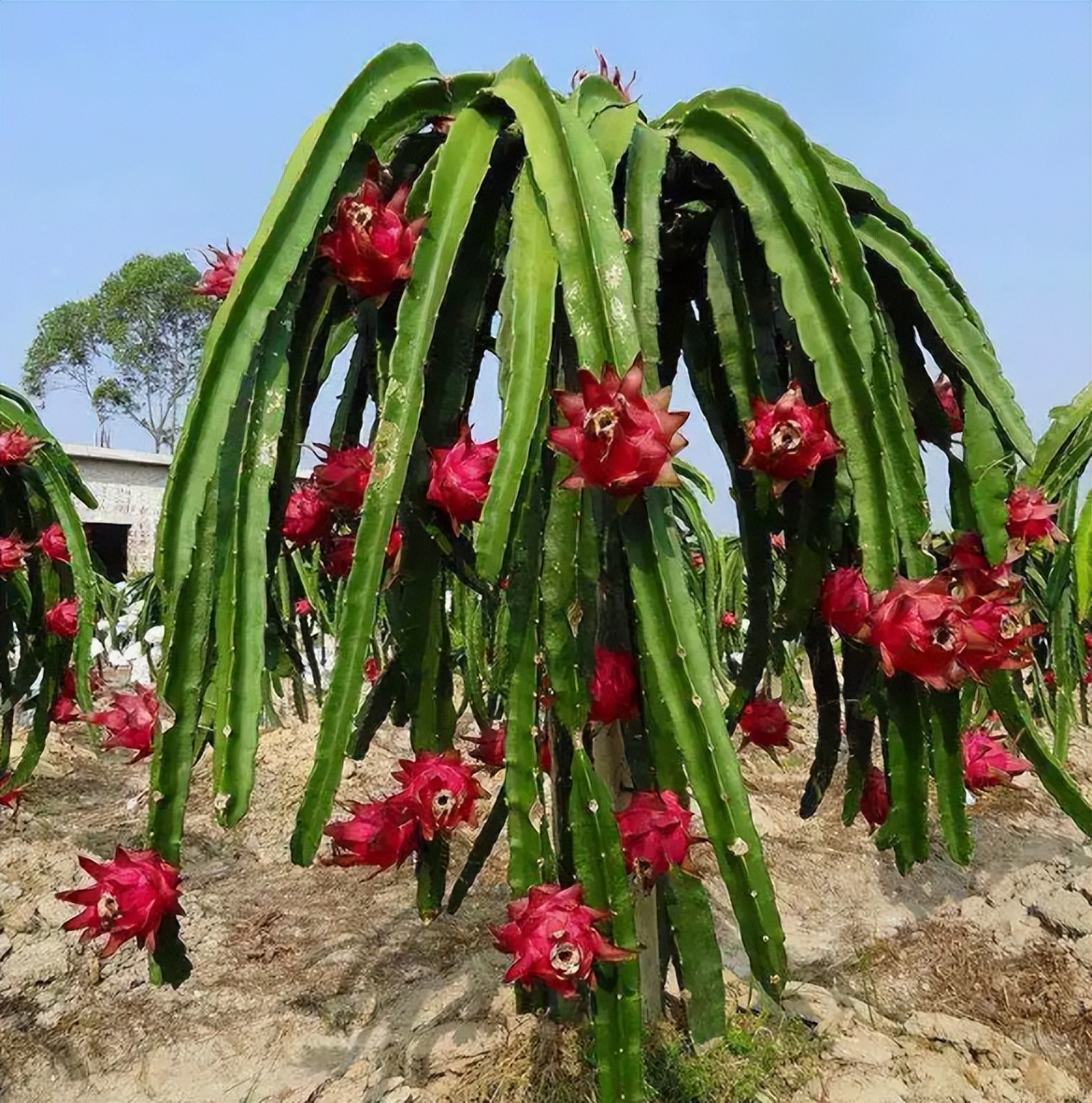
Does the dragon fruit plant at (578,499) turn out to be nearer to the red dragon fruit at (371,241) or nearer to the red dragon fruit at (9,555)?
the red dragon fruit at (371,241)

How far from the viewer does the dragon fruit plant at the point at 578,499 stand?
1.08 meters

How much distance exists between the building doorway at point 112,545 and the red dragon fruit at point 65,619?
30.1 ft

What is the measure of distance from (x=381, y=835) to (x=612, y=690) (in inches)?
13.2

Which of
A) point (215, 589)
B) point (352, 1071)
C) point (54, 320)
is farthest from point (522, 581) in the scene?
point (54, 320)

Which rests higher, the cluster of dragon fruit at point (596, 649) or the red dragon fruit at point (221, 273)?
the red dragon fruit at point (221, 273)

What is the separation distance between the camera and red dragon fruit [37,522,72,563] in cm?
284

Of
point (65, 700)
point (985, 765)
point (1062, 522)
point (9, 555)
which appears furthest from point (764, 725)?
point (65, 700)

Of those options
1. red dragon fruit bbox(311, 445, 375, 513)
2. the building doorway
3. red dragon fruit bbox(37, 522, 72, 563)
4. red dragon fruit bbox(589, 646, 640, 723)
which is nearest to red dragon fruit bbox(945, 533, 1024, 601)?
red dragon fruit bbox(589, 646, 640, 723)

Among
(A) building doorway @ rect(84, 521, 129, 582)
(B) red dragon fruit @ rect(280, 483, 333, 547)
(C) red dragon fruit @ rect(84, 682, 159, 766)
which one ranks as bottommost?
(C) red dragon fruit @ rect(84, 682, 159, 766)

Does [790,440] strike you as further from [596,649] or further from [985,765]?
[985,765]

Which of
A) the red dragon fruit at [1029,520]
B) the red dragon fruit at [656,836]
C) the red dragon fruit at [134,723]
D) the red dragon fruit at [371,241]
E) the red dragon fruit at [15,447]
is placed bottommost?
the red dragon fruit at [656,836]

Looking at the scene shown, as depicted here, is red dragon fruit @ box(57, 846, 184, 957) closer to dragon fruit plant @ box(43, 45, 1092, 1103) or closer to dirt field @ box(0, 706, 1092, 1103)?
dragon fruit plant @ box(43, 45, 1092, 1103)

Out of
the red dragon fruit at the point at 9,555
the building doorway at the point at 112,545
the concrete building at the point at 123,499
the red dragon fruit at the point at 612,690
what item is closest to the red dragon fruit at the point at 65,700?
Result: the red dragon fruit at the point at 9,555

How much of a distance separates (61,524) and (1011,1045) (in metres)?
2.91
